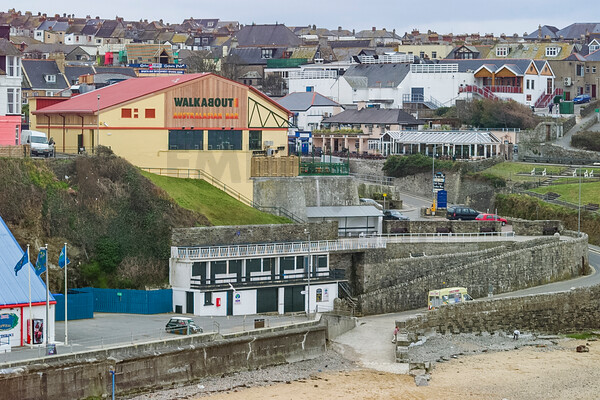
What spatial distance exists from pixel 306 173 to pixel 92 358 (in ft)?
93.9

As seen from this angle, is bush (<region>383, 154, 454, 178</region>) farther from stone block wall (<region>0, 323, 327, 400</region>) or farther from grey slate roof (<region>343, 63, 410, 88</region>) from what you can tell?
stone block wall (<region>0, 323, 327, 400</region>)

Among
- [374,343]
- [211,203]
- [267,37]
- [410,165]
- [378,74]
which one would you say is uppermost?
[267,37]

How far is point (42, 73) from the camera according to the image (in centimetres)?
11844

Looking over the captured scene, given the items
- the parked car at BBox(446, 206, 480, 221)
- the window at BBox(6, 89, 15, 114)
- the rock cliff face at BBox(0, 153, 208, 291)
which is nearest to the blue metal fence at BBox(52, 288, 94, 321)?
the rock cliff face at BBox(0, 153, 208, 291)

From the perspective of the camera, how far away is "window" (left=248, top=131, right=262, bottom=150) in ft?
238

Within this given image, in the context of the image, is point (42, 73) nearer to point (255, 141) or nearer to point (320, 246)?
point (255, 141)

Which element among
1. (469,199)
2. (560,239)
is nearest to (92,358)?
(560,239)

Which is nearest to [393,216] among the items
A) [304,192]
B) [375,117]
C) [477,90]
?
[304,192]

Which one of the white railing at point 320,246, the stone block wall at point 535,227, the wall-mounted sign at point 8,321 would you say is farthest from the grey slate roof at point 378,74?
the wall-mounted sign at point 8,321

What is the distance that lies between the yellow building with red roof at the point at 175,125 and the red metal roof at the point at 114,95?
51mm

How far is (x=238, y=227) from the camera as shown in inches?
2459

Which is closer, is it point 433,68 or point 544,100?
point 433,68

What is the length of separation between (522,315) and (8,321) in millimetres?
26940

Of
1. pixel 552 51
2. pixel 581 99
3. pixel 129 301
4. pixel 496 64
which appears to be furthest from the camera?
pixel 552 51
